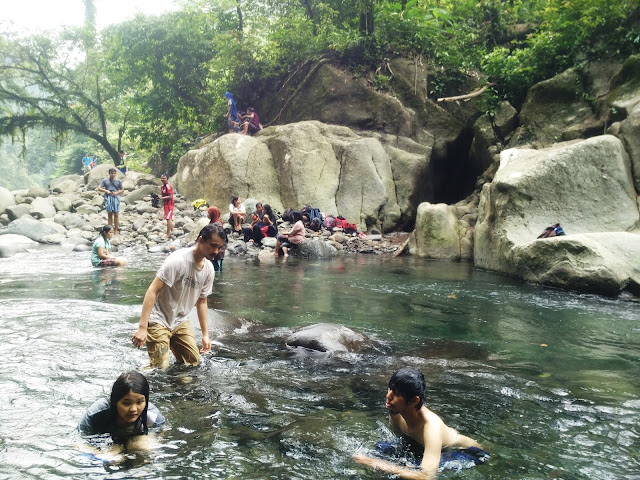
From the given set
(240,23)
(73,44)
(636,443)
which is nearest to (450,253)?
(636,443)

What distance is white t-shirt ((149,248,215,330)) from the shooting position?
17.5 ft

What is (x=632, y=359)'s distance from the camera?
6.52m

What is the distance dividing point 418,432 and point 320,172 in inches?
691

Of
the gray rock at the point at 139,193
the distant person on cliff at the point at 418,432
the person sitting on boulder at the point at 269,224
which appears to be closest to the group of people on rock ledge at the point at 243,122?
the gray rock at the point at 139,193

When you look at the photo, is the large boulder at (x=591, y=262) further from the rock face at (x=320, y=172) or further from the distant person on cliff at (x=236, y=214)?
the distant person on cliff at (x=236, y=214)

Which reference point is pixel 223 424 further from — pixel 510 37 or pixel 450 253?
pixel 510 37

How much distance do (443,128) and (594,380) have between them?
57.9 ft

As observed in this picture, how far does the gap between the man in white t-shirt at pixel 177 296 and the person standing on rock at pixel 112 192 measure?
12.5 m

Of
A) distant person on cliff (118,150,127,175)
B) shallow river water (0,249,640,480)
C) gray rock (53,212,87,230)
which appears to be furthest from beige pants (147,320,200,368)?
distant person on cliff (118,150,127,175)

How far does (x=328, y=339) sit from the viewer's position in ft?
22.6

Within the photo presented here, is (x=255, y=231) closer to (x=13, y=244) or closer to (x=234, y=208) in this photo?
(x=234, y=208)

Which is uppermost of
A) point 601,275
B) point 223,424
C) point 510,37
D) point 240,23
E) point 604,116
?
point 240,23

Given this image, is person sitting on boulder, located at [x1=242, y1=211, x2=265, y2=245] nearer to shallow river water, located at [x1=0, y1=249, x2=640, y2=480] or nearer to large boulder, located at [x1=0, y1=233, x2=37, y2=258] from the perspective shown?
large boulder, located at [x1=0, y1=233, x2=37, y2=258]

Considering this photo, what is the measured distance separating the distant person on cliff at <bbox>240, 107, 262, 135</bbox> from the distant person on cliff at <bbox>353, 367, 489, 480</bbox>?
813 inches
